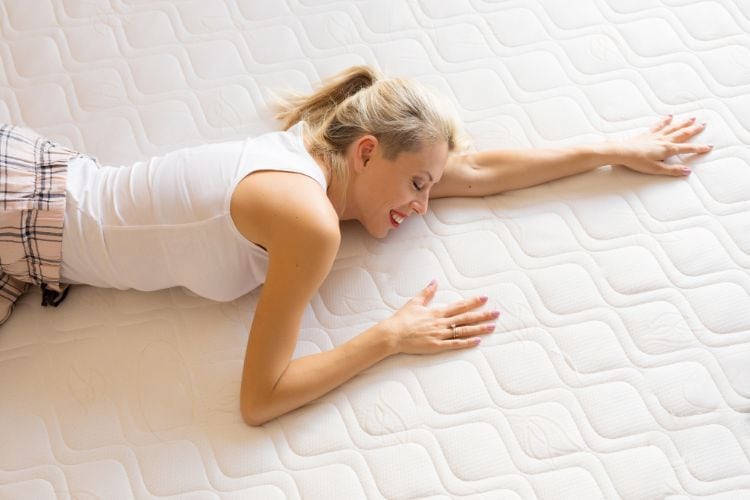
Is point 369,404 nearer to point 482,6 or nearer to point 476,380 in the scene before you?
point 476,380

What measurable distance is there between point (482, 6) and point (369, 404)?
2.70 feet

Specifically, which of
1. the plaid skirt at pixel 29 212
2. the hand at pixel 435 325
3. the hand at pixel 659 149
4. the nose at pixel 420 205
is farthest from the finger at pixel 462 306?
the plaid skirt at pixel 29 212

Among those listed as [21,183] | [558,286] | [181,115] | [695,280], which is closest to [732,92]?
[695,280]

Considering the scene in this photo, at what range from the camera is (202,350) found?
4.22 feet

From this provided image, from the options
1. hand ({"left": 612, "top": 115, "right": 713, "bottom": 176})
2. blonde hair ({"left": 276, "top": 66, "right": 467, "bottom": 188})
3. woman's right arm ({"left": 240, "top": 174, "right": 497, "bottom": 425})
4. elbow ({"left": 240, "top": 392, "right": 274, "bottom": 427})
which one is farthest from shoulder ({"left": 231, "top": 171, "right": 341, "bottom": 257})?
hand ({"left": 612, "top": 115, "right": 713, "bottom": 176})

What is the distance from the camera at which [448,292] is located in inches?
52.3

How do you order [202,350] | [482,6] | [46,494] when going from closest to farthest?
1. [46,494]
2. [202,350]
3. [482,6]

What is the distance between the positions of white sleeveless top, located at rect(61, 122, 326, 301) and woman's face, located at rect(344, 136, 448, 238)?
0.07 meters

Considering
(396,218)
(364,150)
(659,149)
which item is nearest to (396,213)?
(396,218)

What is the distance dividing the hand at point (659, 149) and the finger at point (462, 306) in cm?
36

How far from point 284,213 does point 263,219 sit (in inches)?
1.3

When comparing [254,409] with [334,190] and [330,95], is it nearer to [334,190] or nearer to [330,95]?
[334,190]

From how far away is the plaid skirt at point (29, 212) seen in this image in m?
1.25

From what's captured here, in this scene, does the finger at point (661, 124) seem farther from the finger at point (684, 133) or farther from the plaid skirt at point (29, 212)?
the plaid skirt at point (29, 212)
